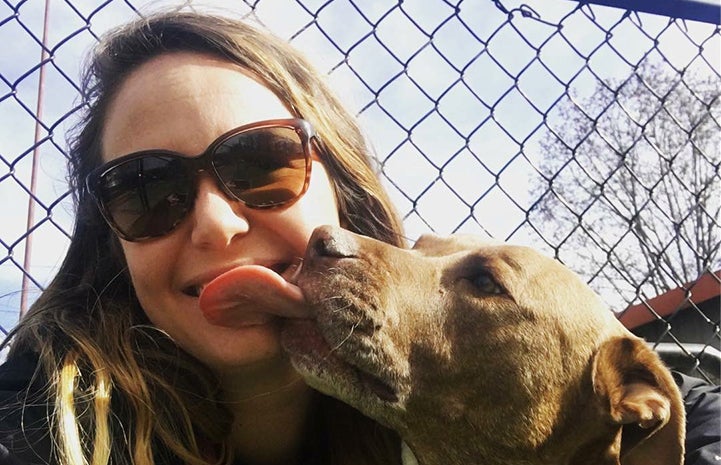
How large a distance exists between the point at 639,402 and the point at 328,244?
1059 mm

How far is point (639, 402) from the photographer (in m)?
2.17

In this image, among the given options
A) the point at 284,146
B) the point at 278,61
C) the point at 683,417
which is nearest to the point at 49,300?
the point at 284,146

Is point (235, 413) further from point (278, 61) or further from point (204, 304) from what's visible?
point (278, 61)

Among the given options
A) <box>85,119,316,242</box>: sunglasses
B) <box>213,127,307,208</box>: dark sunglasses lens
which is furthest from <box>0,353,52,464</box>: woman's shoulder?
<box>213,127,307,208</box>: dark sunglasses lens

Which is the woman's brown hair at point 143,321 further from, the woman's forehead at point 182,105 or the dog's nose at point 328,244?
the dog's nose at point 328,244

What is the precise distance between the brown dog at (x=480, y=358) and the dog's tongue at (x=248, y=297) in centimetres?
5

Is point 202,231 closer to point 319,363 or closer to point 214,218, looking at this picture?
point 214,218

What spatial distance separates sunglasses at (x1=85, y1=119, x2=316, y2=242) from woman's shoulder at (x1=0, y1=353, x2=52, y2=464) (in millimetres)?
453

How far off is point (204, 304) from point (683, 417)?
142 centimetres

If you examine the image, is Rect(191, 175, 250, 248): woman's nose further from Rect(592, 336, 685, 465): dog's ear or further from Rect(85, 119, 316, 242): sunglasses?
Rect(592, 336, 685, 465): dog's ear

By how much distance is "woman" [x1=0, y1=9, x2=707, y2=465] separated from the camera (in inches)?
74.1

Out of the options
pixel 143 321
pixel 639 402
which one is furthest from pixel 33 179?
pixel 639 402

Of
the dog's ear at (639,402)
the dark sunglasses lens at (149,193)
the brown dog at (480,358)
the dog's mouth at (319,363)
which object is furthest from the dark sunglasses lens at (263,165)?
the dog's ear at (639,402)

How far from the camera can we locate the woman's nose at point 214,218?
188 cm
